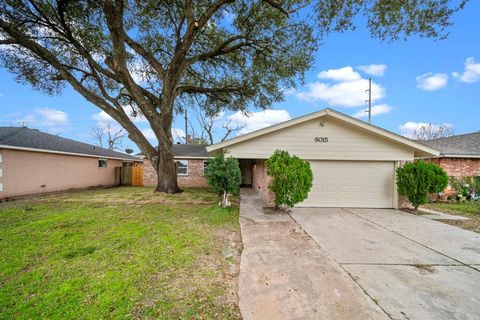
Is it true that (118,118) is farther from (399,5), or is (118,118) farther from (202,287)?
(399,5)

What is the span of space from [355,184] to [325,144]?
2037 mm

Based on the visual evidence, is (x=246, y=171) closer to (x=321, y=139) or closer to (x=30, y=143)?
(x=321, y=139)

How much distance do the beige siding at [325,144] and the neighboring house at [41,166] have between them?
10.4 m

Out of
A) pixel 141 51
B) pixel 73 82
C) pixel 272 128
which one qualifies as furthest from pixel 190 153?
pixel 272 128

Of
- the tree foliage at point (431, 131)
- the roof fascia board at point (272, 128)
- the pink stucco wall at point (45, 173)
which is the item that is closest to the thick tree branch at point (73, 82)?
the pink stucco wall at point (45, 173)

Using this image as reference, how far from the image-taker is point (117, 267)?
328 centimetres

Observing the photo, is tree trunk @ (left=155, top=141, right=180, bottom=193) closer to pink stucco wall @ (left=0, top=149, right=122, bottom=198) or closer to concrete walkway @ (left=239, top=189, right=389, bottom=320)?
pink stucco wall @ (left=0, top=149, right=122, bottom=198)

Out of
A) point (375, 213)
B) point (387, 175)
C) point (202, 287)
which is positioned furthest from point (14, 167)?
point (387, 175)

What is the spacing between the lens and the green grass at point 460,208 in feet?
25.3

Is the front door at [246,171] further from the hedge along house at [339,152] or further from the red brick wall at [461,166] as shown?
the red brick wall at [461,166]

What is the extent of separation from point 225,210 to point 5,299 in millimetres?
5193

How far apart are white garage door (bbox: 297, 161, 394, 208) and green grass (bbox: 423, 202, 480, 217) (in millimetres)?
2258

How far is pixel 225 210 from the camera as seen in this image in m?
7.13

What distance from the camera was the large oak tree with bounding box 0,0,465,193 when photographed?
7977 millimetres
